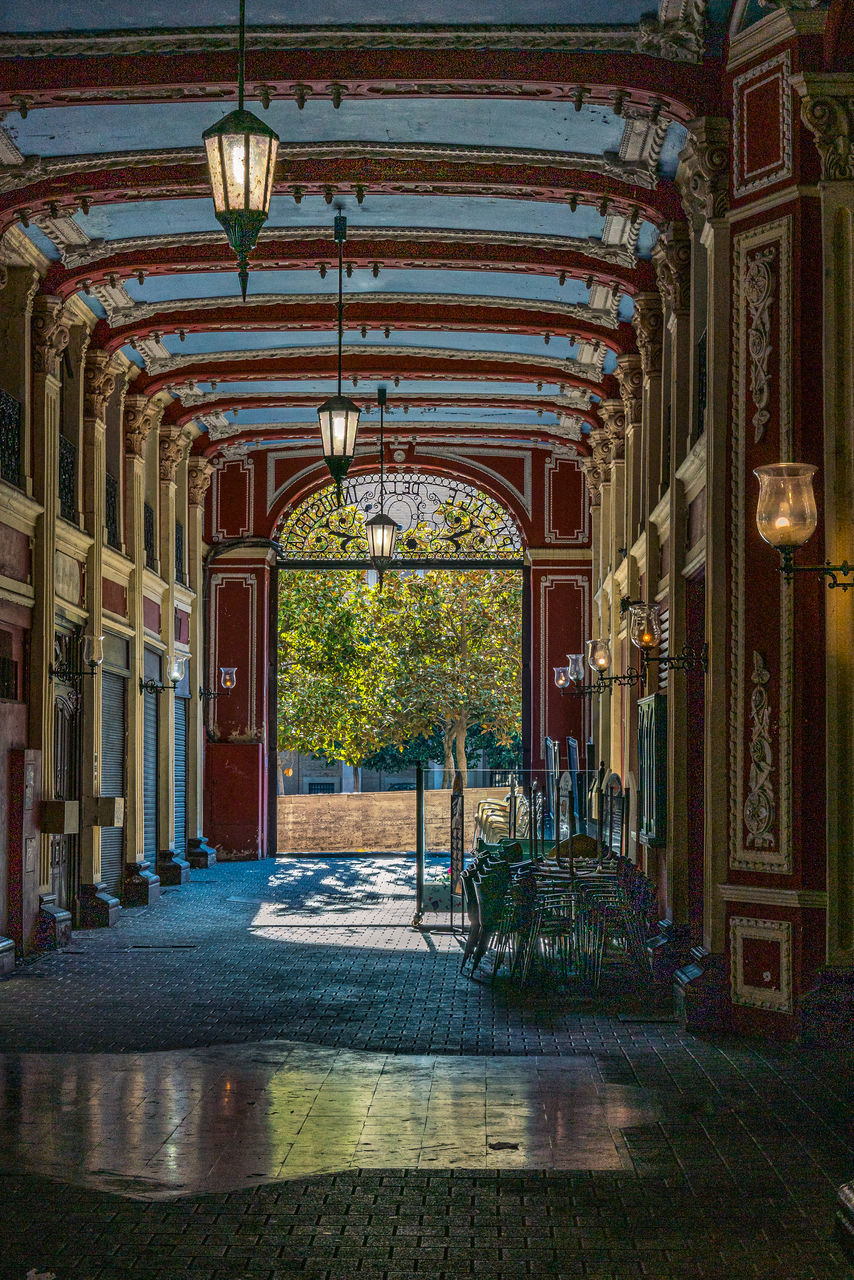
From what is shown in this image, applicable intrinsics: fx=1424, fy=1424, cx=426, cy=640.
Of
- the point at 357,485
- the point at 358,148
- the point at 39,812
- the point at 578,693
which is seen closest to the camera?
the point at 358,148

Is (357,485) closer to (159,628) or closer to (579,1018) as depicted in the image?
(159,628)

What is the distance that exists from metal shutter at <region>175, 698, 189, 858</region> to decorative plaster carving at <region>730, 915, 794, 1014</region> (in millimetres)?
12001

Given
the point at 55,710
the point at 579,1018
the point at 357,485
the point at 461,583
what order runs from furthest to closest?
1. the point at 461,583
2. the point at 357,485
3. the point at 55,710
4. the point at 579,1018

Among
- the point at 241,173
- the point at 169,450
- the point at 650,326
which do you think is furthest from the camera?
the point at 169,450

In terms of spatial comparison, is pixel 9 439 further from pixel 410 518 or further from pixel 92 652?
pixel 410 518

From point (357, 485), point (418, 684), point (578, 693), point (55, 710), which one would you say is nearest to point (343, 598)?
point (418, 684)

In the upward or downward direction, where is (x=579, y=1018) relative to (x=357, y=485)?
downward

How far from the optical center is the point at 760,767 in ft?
27.1

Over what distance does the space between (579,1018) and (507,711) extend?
2159 cm

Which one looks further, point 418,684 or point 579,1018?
point 418,684

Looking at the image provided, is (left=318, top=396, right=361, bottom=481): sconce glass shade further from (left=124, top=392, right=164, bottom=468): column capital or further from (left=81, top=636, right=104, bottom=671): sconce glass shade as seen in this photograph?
(left=124, top=392, right=164, bottom=468): column capital

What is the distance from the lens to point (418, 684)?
1203 inches

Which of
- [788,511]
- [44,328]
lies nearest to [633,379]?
[44,328]

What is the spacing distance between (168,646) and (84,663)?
4.59m
